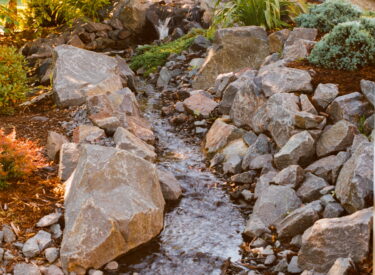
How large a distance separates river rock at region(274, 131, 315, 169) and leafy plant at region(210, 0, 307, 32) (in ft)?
14.7

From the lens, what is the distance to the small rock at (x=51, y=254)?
4965 millimetres

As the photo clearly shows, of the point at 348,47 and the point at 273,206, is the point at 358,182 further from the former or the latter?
the point at 348,47

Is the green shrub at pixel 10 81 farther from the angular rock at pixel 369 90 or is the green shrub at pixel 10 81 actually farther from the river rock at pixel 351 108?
the angular rock at pixel 369 90

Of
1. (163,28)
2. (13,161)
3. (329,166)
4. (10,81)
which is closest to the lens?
(13,161)

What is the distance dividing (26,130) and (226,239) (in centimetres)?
429

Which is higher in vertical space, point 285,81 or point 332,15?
point 332,15

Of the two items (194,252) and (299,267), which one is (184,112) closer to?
(194,252)

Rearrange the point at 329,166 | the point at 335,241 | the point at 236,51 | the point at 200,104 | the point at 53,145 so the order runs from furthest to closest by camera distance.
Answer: the point at 236,51 → the point at 200,104 → the point at 53,145 → the point at 329,166 → the point at 335,241

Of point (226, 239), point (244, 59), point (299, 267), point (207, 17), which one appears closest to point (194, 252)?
point (226, 239)

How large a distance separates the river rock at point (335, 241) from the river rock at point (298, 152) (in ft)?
5.80

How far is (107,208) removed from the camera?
5.11 metres

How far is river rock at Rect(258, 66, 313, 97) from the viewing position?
24.2 feet

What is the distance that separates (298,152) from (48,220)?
347 centimetres

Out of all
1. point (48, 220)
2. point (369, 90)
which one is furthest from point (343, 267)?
point (369, 90)
